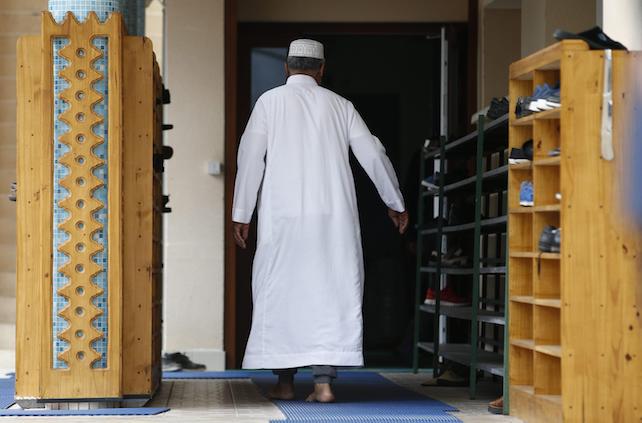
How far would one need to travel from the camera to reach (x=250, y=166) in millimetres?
5676

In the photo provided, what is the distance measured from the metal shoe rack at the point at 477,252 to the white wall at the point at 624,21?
883 mm

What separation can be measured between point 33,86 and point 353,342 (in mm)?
1720

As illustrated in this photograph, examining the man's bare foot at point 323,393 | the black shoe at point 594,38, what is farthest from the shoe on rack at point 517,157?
the man's bare foot at point 323,393

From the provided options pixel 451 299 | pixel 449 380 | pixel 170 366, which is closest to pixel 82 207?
pixel 449 380

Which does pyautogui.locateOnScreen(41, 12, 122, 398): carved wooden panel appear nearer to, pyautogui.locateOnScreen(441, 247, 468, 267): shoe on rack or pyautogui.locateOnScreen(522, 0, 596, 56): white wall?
pyautogui.locateOnScreen(441, 247, 468, 267): shoe on rack

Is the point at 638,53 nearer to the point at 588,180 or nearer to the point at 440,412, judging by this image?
the point at 588,180

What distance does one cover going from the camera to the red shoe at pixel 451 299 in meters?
6.91

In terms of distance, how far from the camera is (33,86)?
5.02 m

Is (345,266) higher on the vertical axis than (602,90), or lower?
lower

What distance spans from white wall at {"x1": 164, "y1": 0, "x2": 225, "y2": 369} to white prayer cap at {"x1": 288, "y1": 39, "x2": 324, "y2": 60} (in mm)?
2213

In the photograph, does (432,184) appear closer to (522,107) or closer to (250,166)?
(250,166)

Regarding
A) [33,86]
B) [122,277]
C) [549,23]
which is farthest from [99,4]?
[549,23]

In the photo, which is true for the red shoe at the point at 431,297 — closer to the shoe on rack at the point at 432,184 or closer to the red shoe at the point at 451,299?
the red shoe at the point at 451,299

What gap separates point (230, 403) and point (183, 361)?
2.23 meters
